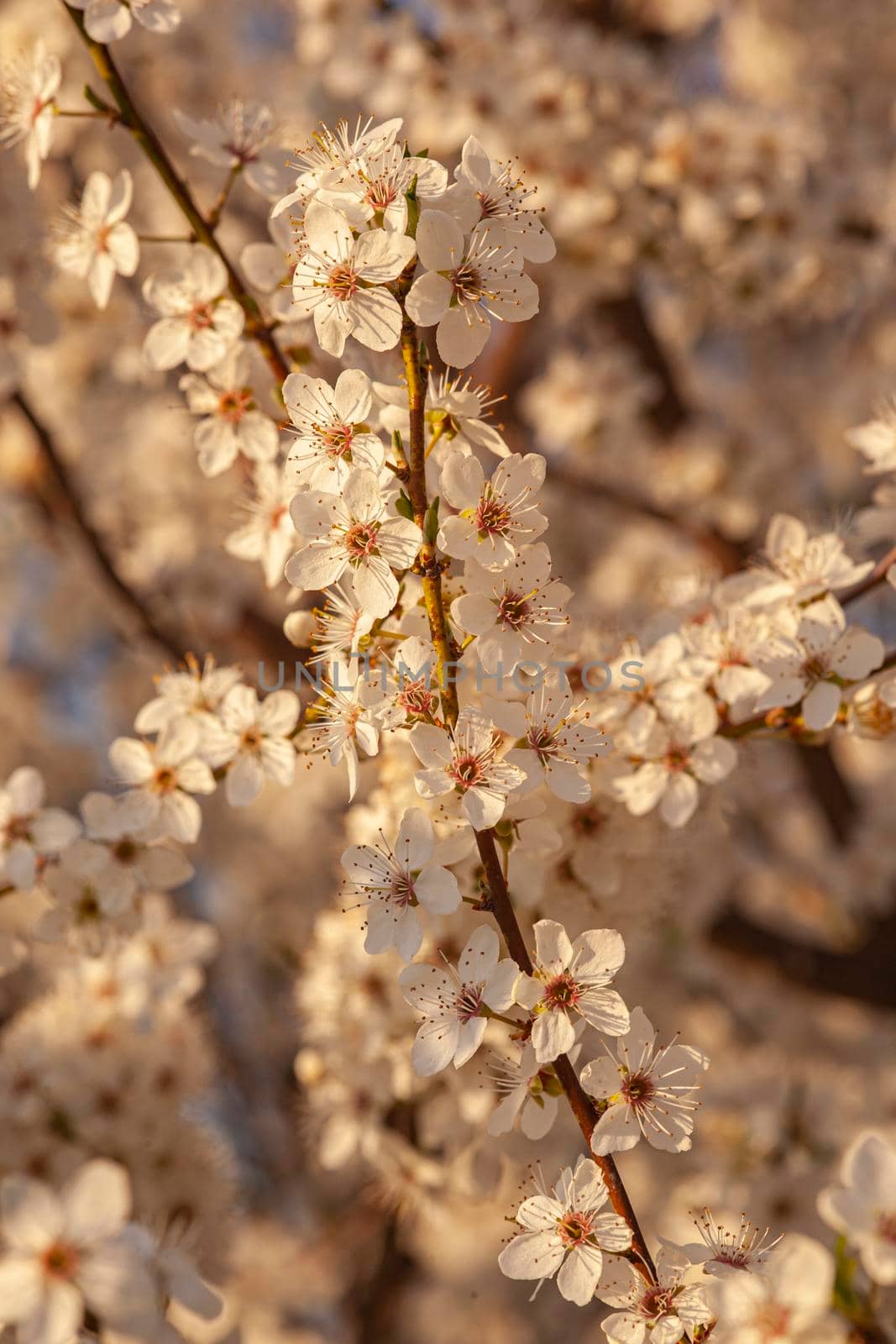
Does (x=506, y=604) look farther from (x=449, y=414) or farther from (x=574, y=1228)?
(x=574, y=1228)

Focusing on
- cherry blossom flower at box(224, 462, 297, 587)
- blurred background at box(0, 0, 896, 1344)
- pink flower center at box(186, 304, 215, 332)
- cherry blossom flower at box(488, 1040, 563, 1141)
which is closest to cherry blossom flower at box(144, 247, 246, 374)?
pink flower center at box(186, 304, 215, 332)

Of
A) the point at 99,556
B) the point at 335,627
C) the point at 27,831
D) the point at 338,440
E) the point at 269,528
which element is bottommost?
the point at 99,556

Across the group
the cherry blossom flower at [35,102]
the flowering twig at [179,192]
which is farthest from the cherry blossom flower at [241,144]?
the cherry blossom flower at [35,102]

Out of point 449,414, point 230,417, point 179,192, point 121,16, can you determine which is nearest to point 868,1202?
point 449,414

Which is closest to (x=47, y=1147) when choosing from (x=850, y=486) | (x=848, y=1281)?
(x=848, y=1281)

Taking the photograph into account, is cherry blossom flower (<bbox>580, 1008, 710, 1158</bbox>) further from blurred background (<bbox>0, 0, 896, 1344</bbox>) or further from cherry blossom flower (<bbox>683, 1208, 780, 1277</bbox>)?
blurred background (<bbox>0, 0, 896, 1344</bbox>)

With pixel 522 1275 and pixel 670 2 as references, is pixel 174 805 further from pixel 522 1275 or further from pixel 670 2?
pixel 670 2

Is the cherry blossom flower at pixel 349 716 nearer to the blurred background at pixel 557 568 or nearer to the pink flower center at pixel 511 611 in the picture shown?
the pink flower center at pixel 511 611
